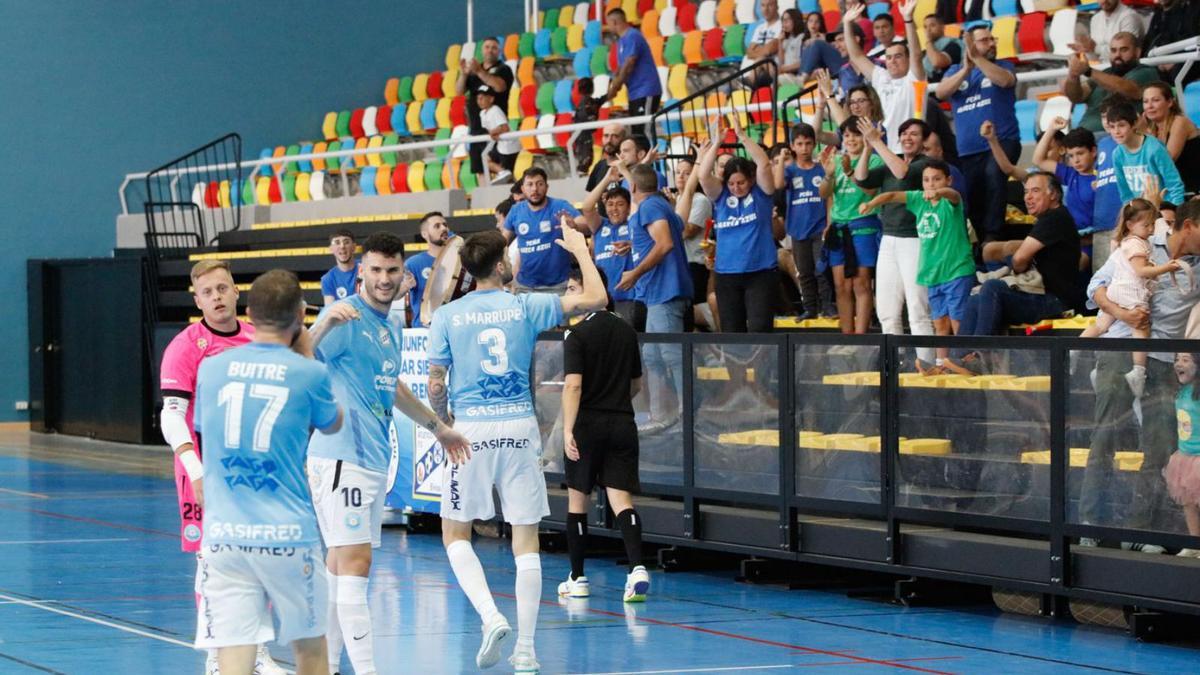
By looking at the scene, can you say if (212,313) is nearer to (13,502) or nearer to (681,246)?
(681,246)

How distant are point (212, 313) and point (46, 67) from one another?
22.3 metres

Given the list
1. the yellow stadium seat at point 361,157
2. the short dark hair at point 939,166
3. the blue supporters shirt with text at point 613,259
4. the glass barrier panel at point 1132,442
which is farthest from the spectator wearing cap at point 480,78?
the glass barrier panel at point 1132,442

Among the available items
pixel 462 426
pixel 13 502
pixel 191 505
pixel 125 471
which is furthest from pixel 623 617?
pixel 125 471

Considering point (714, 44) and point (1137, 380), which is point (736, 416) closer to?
point (1137, 380)

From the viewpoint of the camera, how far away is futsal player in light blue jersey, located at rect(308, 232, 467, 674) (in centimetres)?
774

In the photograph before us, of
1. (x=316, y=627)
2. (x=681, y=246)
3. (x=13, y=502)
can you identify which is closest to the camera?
(x=316, y=627)

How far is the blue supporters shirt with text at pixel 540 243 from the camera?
15.0 metres

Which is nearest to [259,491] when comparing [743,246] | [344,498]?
[344,498]

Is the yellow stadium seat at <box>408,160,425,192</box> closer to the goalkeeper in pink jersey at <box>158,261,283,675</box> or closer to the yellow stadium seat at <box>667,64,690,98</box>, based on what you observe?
the yellow stadium seat at <box>667,64,690,98</box>

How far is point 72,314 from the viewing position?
1056 inches

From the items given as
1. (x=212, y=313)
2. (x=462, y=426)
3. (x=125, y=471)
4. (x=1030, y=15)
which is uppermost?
(x=1030, y=15)

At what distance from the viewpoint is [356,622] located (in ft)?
25.2

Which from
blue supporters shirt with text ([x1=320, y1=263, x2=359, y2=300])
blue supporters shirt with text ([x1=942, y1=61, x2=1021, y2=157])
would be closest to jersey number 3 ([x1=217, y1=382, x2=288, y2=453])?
blue supporters shirt with text ([x1=942, y1=61, x2=1021, y2=157])

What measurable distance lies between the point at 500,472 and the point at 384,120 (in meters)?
21.3
